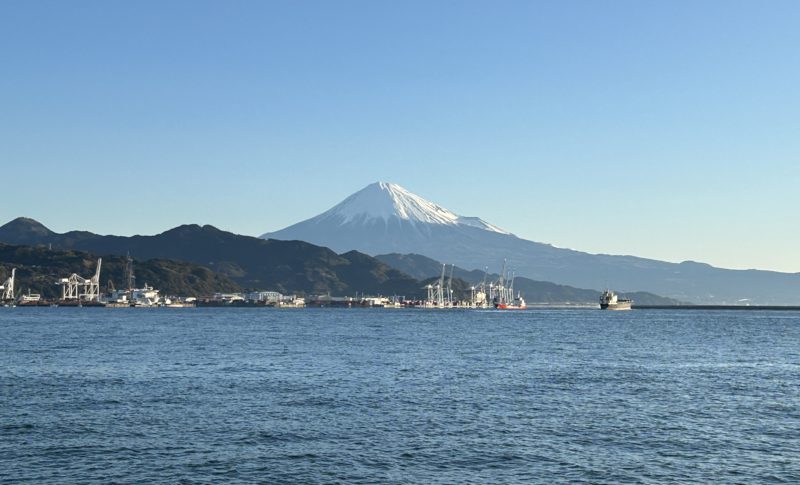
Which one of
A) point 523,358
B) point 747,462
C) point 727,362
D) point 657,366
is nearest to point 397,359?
point 523,358

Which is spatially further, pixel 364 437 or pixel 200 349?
pixel 200 349

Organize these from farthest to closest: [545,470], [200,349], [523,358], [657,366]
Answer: [200,349], [523,358], [657,366], [545,470]

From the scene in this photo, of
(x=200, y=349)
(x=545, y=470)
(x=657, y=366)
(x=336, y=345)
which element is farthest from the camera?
(x=336, y=345)

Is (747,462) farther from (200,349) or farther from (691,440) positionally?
(200,349)

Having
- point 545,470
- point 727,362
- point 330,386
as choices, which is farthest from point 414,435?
point 727,362

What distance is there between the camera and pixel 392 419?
54.4 meters

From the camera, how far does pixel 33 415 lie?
5466cm

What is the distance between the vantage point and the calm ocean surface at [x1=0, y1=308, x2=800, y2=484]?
4128 centimetres

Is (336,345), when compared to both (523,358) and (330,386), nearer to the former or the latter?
(523,358)

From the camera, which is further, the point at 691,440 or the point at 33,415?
the point at 33,415

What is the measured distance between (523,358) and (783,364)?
85.4 feet

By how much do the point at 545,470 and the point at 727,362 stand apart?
64.1 meters

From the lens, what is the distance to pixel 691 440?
159 feet

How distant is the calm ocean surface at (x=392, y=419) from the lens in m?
41.3
